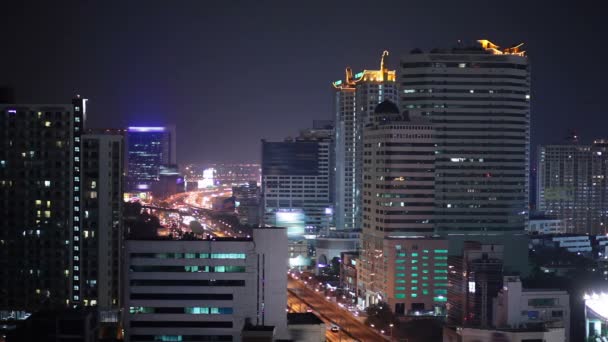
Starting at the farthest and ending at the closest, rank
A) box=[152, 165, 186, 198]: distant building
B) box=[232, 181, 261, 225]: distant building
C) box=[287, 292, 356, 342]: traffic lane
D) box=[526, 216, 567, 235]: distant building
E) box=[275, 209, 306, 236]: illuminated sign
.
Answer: box=[152, 165, 186, 198]: distant building, box=[232, 181, 261, 225]: distant building, box=[526, 216, 567, 235]: distant building, box=[275, 209, 306, 236]: illuminated sign, box=[287, 292, 356, 342]: traffic lane

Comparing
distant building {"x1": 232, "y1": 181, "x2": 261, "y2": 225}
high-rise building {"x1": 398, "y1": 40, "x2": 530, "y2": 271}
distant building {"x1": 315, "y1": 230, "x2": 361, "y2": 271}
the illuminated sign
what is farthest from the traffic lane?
distant building {"x1": 232, "y1": 181, "x2": 261, "y2": 225}

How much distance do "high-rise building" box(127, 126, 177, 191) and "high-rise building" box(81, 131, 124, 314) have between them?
5778 cm

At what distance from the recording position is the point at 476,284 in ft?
93.8

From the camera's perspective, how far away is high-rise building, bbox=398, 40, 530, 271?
39250 millimetres

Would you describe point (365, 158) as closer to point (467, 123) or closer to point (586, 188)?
point (467, 123)

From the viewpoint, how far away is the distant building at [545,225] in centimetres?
5866

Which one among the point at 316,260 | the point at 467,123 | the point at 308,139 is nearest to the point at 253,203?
the point at 308,139

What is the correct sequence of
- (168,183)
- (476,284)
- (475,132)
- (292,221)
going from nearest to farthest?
1. (476,284)
2. (475,132)
3. (292,221)
4. (168,183)

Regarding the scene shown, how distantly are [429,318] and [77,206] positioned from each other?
12.0 m

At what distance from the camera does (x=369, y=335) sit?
28547 millimetres

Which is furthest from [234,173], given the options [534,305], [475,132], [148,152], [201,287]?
[201,287]

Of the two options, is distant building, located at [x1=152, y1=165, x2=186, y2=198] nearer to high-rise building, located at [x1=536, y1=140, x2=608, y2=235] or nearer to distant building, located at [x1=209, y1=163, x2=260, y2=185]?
distant building, located at [x1=209, y1=163, x2=260, y2=185]

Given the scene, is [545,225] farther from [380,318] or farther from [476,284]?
[476,284]

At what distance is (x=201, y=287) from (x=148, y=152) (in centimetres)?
6993
